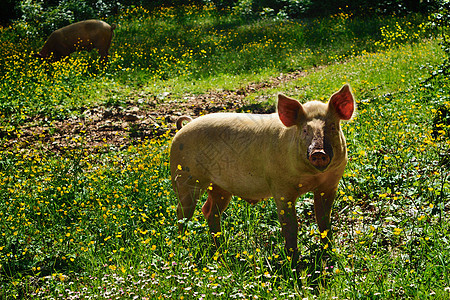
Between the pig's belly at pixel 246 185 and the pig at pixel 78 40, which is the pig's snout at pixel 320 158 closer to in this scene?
the pig's belly at pixel 246 185

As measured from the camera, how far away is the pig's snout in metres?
3.15

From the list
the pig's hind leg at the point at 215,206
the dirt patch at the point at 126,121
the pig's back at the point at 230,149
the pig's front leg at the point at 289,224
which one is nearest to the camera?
the pig's front leg at the point at 289,224

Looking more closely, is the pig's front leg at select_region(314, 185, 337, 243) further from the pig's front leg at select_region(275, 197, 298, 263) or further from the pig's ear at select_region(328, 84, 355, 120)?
the pig's ear at select_region(328, 84, 355, 120)

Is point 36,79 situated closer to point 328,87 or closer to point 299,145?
point 328,87

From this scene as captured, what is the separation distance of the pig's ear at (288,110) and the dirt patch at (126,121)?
4162mm

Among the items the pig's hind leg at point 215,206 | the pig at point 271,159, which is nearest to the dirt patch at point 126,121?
the pig's hind leg at point 215,206

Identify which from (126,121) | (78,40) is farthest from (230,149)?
(78,40)

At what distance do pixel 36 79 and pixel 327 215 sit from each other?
376 inches

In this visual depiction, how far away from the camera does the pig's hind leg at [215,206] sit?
4410mm

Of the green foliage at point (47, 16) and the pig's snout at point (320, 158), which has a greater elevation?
the green foliage at point (47, 16)

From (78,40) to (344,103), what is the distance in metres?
12.2

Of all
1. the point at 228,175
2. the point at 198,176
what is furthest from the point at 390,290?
the point at 198,176

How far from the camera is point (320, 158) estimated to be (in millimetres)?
3148

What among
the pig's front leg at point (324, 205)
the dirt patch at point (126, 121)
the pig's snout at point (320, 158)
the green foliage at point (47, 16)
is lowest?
the dirt patch at point (126, 121)
